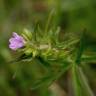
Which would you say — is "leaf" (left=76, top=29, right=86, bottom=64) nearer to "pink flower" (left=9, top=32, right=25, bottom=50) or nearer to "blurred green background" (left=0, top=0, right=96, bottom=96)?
"pink flower" (left=9, top=32, right=25, bottom=50)

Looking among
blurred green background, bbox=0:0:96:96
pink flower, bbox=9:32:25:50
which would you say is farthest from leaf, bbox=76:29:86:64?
blurred green background, bbox=0:0:96:96

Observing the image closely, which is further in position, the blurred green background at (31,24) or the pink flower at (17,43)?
the blurred green background at (31,24)

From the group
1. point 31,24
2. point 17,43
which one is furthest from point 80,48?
point 31,24

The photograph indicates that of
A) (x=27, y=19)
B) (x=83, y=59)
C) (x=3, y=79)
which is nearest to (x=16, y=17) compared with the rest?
(x=27, y=19)

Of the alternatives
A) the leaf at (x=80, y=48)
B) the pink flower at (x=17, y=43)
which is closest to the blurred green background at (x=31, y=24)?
the leaf at (x=80, y=48)

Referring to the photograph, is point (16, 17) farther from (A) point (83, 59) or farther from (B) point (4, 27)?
(A) point (83, 59)

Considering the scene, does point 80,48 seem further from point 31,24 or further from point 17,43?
point 31,24

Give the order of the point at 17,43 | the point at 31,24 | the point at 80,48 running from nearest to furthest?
1. the point at 17,43
2. the point at 80,48
3. the point at 31,24

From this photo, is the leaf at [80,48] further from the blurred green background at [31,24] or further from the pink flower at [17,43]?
the blurred green background at [31,24]
